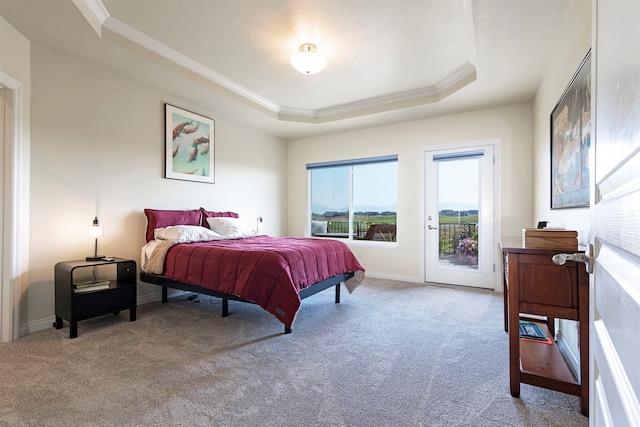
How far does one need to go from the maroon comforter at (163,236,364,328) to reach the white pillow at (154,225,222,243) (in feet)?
0.49


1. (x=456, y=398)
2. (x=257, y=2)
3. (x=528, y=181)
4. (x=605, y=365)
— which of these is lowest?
(x=456, y=398)

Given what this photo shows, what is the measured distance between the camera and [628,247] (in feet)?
1.63

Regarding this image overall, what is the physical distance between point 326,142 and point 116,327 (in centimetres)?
412

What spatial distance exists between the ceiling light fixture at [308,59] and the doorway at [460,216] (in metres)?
2.41

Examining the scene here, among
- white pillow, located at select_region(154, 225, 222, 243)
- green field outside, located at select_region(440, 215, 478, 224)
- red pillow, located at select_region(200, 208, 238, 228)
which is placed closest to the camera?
white pillow, located at select_region(154, 225, 222, 243)

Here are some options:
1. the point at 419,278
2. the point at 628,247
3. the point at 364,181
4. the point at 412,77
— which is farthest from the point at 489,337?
the point at 364,181

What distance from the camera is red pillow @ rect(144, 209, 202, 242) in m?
3.60

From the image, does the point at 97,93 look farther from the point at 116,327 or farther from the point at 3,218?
the point at 116,327

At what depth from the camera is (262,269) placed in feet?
8.75

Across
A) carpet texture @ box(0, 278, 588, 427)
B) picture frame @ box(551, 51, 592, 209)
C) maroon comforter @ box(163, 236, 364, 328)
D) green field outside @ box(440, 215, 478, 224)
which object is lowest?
carpet texture @ box(0, 278, 588, 427)

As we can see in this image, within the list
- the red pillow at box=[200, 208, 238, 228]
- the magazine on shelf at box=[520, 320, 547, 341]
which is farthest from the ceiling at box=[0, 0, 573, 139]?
the magazine on shelf at box=[520, 320, 547, 341]

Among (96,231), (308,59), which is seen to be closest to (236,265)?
(96,231)

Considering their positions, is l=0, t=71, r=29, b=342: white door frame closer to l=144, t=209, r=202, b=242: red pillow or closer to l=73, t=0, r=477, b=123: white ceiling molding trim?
l=73, t=0, r=477, b=123: white ceiling molding trim

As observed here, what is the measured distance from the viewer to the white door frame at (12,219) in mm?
2510
